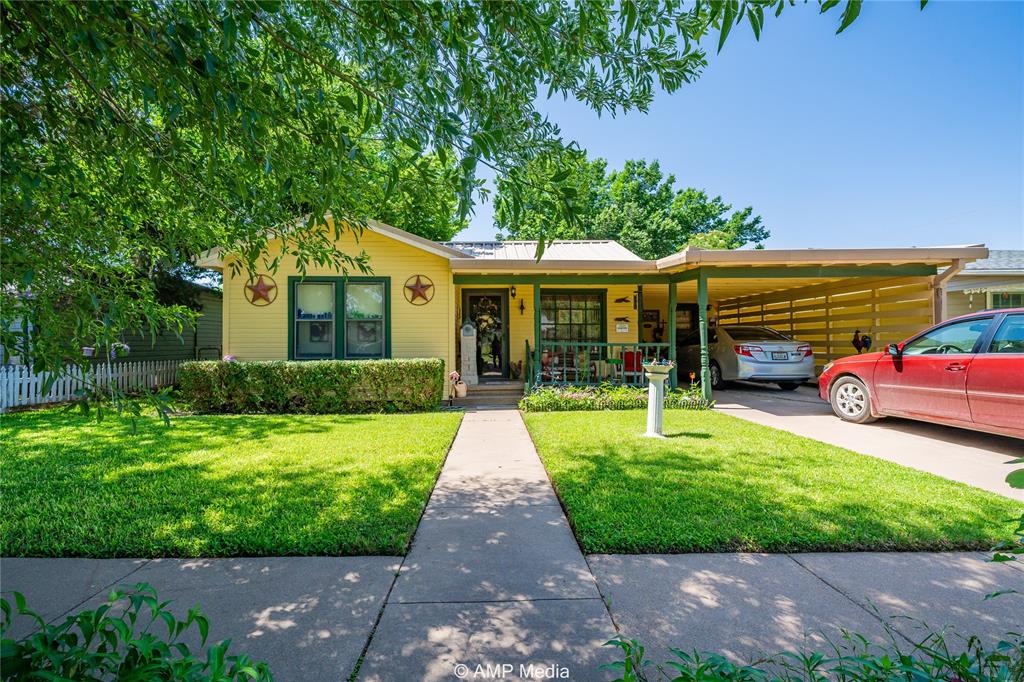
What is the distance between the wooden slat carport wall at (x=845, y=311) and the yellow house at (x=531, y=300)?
0.03 meters

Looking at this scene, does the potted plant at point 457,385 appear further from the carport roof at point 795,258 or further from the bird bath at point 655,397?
the bird bath at point 655,397

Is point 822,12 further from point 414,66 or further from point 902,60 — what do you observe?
point 902,60

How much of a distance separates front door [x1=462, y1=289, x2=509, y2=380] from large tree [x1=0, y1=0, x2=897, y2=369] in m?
8.27

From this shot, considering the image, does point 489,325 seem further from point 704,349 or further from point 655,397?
point 655,397

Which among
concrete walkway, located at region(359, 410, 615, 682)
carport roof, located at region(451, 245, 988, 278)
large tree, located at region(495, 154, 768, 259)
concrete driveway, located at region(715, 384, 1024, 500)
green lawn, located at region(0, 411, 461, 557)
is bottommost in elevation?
concrete walkway, located at region(359, 410, 615, 682)

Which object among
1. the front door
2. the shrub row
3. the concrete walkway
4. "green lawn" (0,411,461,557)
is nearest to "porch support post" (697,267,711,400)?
the shrub row

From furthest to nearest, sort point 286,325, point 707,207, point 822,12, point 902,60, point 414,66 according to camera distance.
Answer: point 707,207, point 286,325, point 902,60, point 414,66, point 822,12

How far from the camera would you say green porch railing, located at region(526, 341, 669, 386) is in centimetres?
891

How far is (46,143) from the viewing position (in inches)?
87.1

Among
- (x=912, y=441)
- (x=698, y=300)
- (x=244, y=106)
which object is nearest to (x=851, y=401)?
(x=912, y=441)

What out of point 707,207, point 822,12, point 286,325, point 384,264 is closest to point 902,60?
point 822,12

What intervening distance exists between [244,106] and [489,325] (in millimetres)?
9701

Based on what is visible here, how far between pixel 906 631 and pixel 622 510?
1.60m

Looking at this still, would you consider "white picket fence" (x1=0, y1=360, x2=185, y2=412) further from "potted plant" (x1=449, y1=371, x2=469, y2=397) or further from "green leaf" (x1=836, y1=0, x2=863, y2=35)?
"green leaf" (x1=836, y1=0, x2=863, y2=35)
